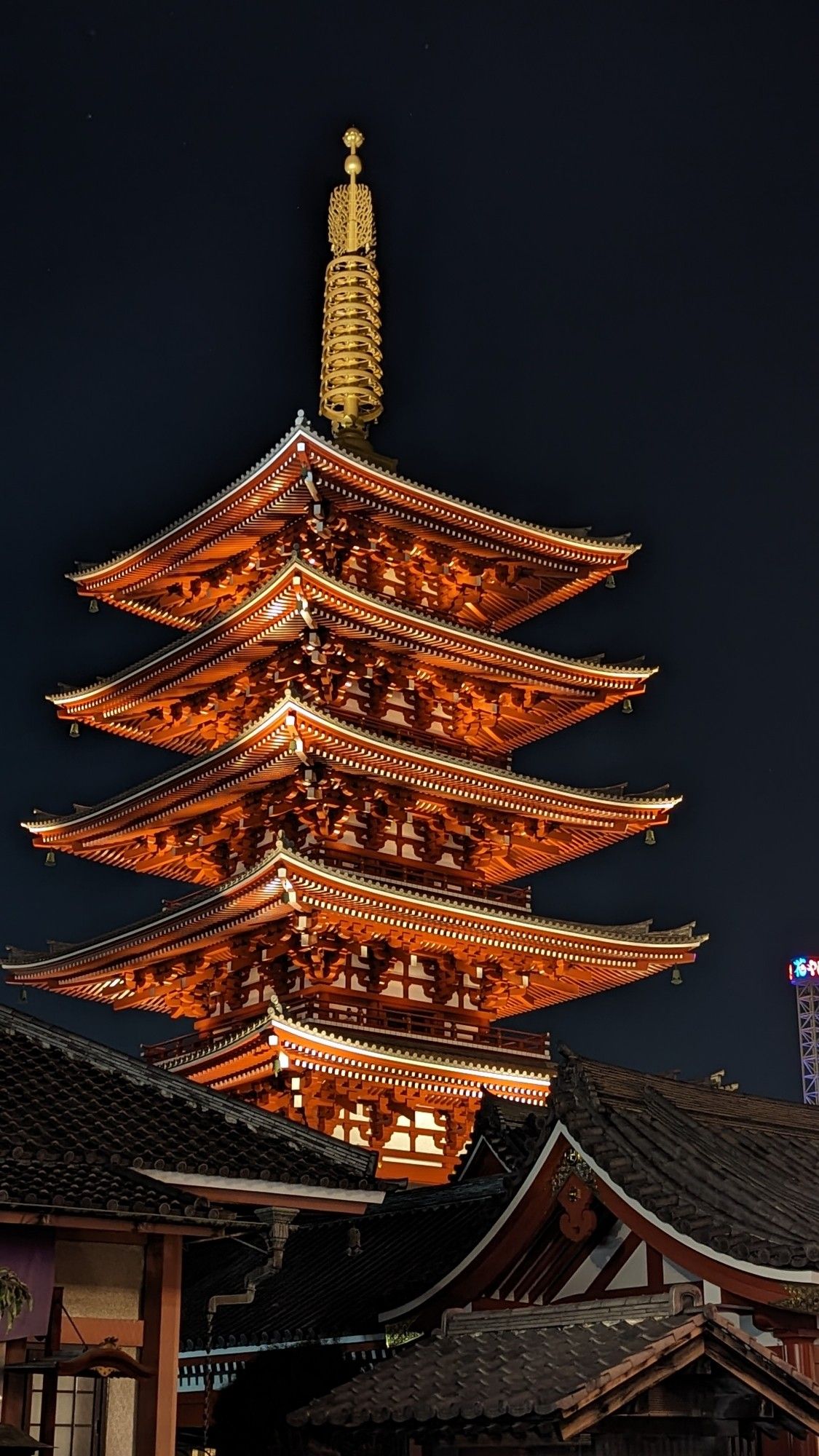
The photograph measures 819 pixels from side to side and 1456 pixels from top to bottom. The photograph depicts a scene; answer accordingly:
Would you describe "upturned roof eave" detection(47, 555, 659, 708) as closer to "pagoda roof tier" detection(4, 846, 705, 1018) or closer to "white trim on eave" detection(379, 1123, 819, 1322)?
"pagoda roof tier" detection(4, 846, 705, 1018)

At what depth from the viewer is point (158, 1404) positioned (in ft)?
46.0

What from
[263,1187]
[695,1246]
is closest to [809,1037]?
[695,1246]

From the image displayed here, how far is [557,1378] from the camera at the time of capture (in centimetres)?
1194

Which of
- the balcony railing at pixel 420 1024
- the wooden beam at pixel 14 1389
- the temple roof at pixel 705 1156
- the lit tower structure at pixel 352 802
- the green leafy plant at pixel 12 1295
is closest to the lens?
the green leafy plant at pixel 12 1295

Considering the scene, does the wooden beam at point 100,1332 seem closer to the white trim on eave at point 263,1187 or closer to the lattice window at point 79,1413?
the lattice window at point 79,1413

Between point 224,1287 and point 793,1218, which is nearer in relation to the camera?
point 793,1218

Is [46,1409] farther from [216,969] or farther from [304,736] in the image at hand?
[216,969]

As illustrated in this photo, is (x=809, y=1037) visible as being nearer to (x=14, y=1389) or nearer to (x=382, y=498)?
(x=382, y=498)

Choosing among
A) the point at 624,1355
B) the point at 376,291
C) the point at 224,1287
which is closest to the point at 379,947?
the point at 224,1287

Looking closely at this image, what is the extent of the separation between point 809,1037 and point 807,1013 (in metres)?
0.83

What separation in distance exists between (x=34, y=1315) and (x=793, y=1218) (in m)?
6.08

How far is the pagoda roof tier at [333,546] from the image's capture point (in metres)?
34.7

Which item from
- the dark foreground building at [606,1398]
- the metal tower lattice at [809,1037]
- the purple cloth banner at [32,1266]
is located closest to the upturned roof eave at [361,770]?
the purple cloth banner at [32,1266]

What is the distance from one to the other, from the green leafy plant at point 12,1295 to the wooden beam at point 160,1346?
5.75ft
